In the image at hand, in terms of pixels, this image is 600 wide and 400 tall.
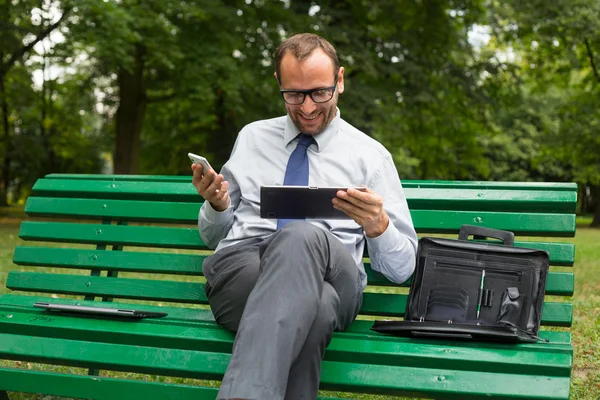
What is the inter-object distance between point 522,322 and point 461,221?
0.67m

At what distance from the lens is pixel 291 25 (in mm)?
17250

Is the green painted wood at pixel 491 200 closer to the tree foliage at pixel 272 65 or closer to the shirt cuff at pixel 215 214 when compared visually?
the shirt cuff at pixel 215 214

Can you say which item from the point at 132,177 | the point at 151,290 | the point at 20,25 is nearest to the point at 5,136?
the point at 20,25

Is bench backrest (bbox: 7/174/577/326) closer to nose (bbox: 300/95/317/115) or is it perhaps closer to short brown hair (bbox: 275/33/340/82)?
nose (bbox: 300/95/317/115)

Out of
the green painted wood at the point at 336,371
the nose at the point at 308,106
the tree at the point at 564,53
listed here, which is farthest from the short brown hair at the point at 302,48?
the tree at the point at 564,53

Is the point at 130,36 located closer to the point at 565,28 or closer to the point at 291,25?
the point at 291,25

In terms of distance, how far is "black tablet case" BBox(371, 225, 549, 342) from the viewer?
10.4 ft

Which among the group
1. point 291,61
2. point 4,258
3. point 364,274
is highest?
point 291,61

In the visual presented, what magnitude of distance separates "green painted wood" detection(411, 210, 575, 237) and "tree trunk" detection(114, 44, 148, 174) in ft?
53.4

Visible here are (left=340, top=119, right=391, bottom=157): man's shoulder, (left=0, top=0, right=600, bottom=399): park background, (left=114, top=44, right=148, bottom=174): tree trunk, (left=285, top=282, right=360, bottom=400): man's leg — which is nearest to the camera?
(left=285, top=282, right=360, bottom=400): man's leg

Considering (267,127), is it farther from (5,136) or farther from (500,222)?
(5,136)

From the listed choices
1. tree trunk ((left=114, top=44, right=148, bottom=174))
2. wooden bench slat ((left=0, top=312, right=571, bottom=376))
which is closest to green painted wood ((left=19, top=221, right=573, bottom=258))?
wooden bench slat ((left=0, top=312, right=571, bottom=376))

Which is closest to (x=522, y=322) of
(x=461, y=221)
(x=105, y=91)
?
(x=461, y=221)

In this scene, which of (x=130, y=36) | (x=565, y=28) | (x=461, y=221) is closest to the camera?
(x=461, y=221)
